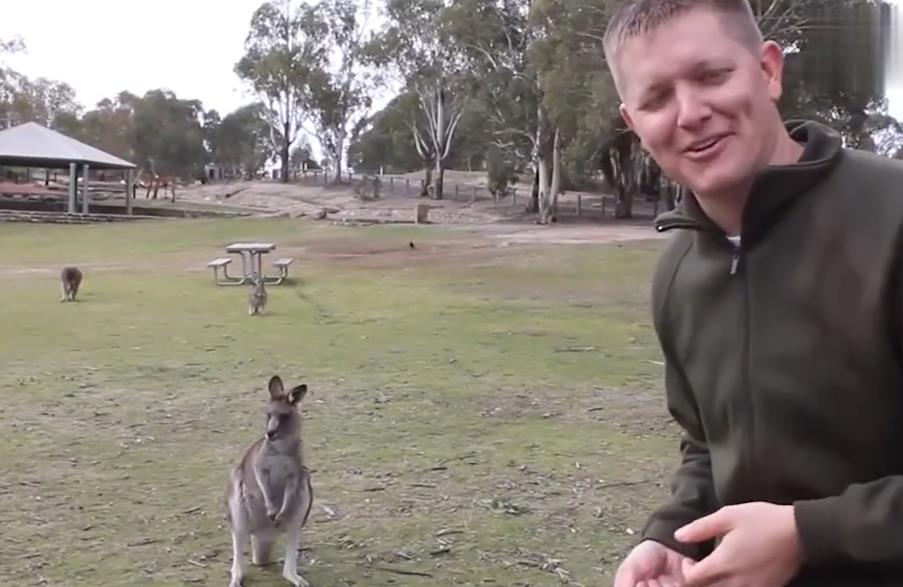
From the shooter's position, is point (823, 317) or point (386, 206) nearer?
point (823, 317)

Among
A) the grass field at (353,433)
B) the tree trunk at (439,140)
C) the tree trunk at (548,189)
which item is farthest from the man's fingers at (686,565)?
the tree trunk at (439,140)

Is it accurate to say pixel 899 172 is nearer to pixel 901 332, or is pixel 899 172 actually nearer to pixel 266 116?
pixel 901 332

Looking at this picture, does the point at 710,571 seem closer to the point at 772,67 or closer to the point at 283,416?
the point at 772,67

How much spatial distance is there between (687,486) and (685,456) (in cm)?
5

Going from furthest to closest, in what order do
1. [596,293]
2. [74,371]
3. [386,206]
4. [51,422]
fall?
[386,206] → [596,293] → [74,371] → [51,422]

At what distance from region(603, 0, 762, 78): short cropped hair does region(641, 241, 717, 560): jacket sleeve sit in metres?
0.28

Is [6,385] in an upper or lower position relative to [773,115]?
lower

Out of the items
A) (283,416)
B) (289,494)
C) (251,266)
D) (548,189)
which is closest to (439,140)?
(548,189)

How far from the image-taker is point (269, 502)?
3490 mm

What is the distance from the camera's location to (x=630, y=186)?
32438 millimetres

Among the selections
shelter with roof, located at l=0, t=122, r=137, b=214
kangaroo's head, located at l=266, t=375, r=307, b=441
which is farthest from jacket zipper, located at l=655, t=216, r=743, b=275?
shelter with roof, located at l=0, t=122, r=137, b=214

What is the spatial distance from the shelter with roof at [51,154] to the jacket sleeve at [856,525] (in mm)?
33642

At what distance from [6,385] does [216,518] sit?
3.49m

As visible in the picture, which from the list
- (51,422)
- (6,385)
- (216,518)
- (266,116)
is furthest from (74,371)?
(266,116)
